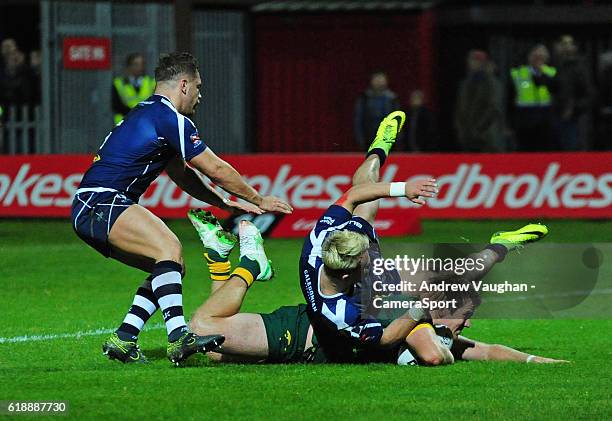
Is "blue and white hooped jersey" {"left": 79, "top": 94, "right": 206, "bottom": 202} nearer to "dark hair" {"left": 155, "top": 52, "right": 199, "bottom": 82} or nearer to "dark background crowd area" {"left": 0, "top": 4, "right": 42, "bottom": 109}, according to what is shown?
"dark hair" {"left": 155, "top": 52, "right": 199, "bottom": 82}

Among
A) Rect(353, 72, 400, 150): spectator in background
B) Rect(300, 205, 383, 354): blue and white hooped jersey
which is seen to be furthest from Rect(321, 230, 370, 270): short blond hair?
Rect(353, 72, 400, 150): spectator in background

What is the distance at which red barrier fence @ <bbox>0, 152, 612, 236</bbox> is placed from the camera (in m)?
19.1

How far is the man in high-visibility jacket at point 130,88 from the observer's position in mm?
21453

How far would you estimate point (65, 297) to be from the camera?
13445 millimetres

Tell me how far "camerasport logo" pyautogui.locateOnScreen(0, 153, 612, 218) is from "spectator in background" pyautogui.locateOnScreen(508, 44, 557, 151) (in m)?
2.91

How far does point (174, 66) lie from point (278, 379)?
2140 mm

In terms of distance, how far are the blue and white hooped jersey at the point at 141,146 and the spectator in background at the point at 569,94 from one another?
13.0 metres

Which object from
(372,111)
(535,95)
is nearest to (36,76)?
(372,111)

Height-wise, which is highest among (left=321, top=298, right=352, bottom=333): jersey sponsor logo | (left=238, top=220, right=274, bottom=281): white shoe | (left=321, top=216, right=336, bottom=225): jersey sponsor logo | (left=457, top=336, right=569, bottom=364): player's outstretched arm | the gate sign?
the gate sign

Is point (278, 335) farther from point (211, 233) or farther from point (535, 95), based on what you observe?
point (535, 95)

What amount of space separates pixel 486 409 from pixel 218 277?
2.78 meters

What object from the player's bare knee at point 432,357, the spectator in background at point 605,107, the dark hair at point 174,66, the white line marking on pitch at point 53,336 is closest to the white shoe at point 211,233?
the dark hair at point 174,66

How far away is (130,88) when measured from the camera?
71.3 ft

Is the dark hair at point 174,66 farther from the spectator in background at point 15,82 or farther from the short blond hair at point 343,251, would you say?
the spectator in background at point 15,82
